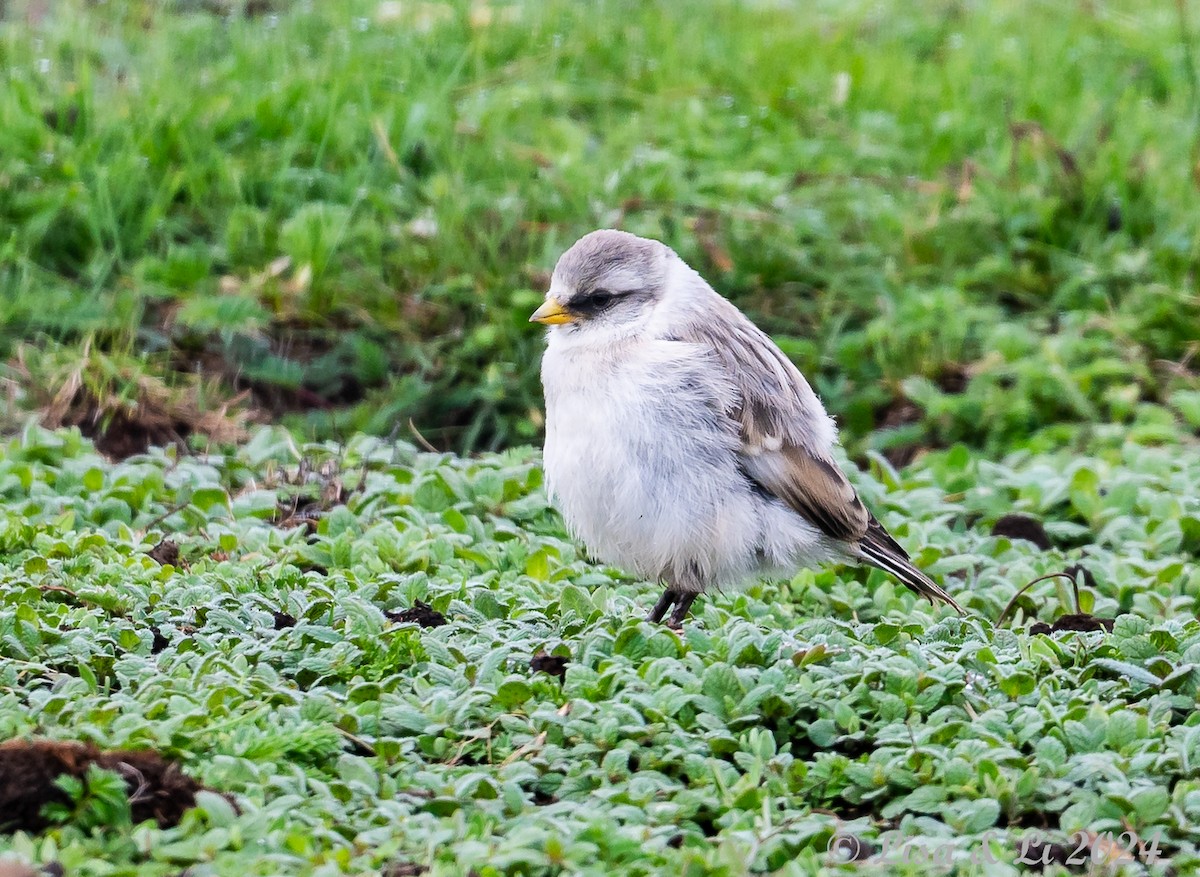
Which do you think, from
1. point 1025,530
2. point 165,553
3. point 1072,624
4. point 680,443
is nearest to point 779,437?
point 680,443

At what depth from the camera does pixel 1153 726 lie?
3918mm

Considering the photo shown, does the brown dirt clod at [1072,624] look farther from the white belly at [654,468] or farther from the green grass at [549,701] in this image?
the white belly at [654,468]

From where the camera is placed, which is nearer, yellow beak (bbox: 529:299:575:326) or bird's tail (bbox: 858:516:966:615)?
bird's tail (bbox: 858:516:966:615)

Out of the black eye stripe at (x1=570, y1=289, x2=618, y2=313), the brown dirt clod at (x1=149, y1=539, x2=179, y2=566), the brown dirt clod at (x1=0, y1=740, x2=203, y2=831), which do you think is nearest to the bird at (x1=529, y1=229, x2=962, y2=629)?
the black eye stripe at (x1=570, y1=289, x2=618, y2=313)

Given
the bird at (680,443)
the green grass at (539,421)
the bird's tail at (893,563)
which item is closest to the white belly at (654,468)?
the bird at (680,443)

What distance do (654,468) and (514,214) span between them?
3504 mm

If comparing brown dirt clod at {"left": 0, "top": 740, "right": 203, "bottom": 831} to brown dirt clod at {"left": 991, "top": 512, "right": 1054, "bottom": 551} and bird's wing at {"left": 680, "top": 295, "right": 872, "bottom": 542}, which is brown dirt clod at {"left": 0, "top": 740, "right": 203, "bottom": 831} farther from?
brown dirt clod at {"left": 991, "top": 512, "right": 1054, "bottom": 551}

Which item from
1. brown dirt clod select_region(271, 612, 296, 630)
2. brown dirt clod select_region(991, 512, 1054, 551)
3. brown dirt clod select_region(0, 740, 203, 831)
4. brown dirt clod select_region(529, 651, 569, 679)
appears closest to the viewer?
brown dirt clod select_region(0, 740, 203, 831)

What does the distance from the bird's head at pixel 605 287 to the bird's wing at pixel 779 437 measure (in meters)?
0.22

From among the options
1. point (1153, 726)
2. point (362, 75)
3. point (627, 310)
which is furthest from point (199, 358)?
point (1153, 726)

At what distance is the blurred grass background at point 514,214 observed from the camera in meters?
7.35

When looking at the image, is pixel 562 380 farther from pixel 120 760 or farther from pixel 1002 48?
pixel 1002 48

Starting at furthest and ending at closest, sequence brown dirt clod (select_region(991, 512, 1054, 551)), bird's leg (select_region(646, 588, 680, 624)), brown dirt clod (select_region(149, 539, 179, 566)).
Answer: brown dirt clod (select_region(991, 512, 1054, 551))
brown dirt clod (select_region(149, 539, 179, 566))
bird's leg (select_region(646, 588, 680, 624))

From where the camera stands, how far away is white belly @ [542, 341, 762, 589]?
15.5 feet
